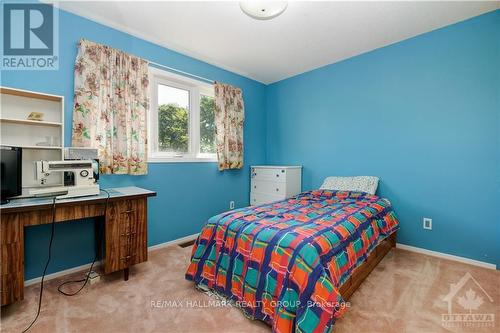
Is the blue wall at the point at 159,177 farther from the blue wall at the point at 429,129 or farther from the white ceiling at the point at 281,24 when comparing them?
the blue wall at the point at 429,129

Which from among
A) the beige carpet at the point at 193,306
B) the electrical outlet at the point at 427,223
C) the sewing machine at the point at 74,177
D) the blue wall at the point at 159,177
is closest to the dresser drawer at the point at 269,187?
the blue wall at the point at 159,177

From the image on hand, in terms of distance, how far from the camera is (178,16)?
2.22m

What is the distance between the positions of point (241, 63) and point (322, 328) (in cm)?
324

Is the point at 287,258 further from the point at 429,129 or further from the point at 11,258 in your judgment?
the point at 429,129

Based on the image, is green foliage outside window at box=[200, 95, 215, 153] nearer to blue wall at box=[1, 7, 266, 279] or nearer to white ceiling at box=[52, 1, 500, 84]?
blue wall at box=[1, 7, 266, 279]

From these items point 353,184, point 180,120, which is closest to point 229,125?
point 180,120

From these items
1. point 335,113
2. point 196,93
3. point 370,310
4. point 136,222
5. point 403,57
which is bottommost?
point 370,310

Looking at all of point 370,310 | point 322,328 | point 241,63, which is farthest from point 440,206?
point 241,63

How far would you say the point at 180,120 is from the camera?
3.04 meters

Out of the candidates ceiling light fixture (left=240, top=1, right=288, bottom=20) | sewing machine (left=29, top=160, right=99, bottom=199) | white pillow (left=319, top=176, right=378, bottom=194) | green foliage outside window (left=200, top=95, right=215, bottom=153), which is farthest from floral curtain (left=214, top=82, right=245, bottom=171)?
sewing machine (left=29, top=160, right=99, bottom=199)

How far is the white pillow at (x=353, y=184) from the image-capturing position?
9.17ft

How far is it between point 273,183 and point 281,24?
213 centimetres

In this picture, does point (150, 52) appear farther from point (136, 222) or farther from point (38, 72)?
point (136, 222)

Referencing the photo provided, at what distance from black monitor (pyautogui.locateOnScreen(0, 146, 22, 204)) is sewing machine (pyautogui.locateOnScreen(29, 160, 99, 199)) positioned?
3.8 inches
